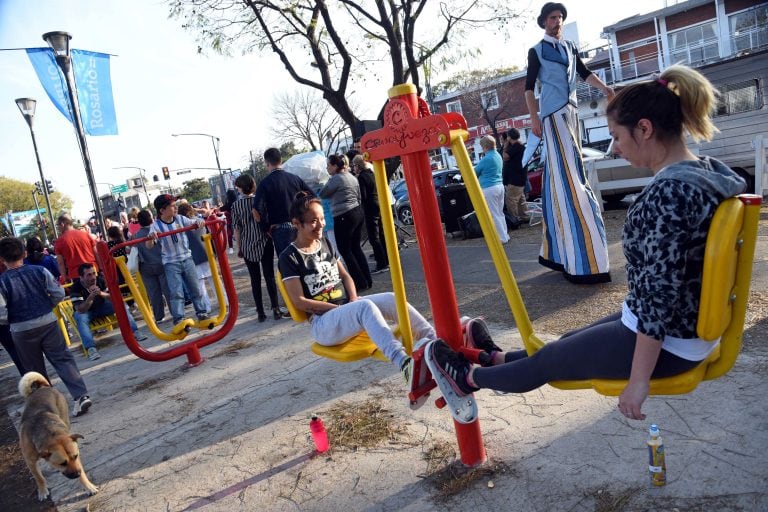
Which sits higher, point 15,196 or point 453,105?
point 15,196

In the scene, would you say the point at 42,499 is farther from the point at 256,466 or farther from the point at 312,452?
the point at 312,452

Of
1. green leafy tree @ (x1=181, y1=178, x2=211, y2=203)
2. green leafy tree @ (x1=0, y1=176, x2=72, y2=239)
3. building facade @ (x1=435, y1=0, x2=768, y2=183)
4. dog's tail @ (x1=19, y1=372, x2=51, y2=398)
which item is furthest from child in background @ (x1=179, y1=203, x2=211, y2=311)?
green leafy tree @ (x1=181, y1=178, x2=211, y2=203)

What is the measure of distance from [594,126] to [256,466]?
35441mm

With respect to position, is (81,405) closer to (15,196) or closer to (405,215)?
(405,215)

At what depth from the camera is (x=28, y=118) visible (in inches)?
575

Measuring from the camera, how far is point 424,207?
250 cm

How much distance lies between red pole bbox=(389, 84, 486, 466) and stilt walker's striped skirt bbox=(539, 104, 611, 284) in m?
2.83

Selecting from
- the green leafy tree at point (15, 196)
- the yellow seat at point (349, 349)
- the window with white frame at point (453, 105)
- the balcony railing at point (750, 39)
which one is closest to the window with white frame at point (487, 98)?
the window with white frame at point (453, 105)

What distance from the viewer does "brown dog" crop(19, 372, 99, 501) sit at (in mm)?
3268

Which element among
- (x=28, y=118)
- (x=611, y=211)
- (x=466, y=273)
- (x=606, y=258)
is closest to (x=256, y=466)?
(x=606, y=258)

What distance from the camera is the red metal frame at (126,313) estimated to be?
15.3 feet

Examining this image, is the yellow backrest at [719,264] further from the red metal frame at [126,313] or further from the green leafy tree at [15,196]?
the green leafy tree at [15,196]

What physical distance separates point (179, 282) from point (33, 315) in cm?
238

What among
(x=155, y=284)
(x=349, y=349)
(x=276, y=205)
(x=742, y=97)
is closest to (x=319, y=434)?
(x=349, y=349)
